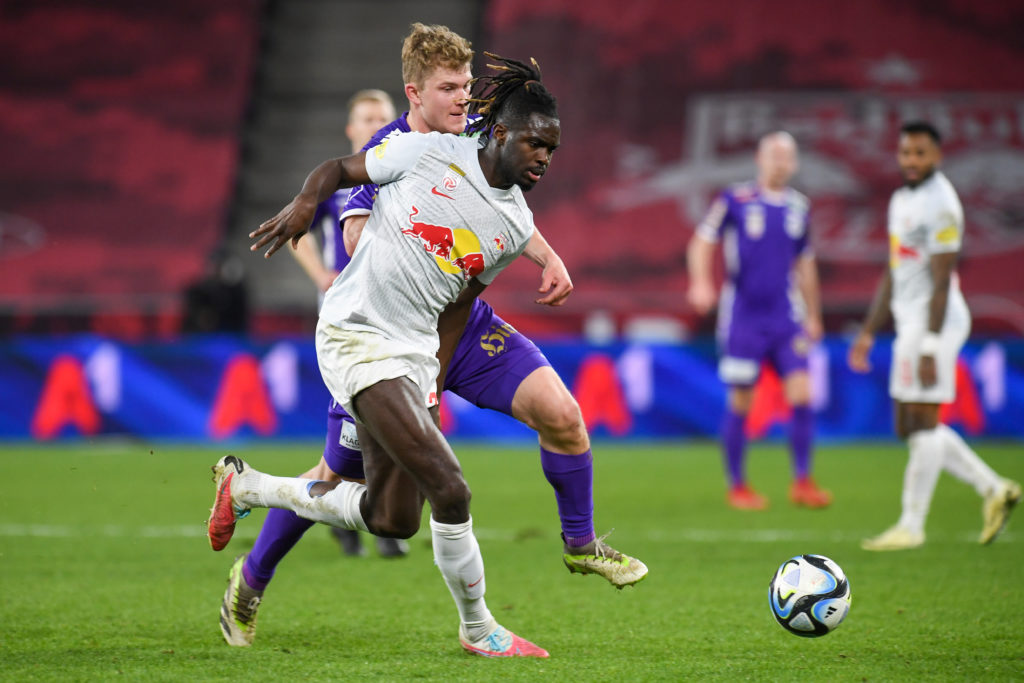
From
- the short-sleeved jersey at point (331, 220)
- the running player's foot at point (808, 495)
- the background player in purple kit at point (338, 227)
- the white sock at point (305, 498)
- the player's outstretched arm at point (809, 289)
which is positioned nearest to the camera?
the white sock at point (305, 498)

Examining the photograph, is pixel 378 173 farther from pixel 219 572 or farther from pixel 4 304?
pixel 4 304

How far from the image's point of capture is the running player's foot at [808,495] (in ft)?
27.7

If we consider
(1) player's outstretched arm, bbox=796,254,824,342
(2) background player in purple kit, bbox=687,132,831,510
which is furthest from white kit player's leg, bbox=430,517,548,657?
(1) player's outstretched arm, bbox=796,254,824,342

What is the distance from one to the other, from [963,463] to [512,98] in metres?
4.09

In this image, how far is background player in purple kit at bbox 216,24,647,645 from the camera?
4.46m

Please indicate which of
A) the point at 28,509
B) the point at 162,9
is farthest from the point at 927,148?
the point at 162,9

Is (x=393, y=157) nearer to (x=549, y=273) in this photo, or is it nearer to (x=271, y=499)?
(x=549, y=273)

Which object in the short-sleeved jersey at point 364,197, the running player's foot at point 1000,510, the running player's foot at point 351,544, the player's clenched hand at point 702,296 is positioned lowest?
the running player's foot at point 351,544

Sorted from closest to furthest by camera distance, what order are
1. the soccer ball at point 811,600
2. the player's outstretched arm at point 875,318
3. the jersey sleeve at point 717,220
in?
1. the soccer ball at point 811,600
2. the player's outstretched arm at point 875,318
3. the jersey sleeve at point 717,220

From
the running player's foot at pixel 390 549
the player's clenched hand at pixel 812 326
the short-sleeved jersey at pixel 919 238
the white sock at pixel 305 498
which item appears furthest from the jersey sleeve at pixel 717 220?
the white sock at pixel 305 498

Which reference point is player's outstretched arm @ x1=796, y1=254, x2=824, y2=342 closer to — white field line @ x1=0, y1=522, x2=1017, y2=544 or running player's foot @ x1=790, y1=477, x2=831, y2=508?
running player's foot @ x1=790, y1=477, x2=831, y2=508

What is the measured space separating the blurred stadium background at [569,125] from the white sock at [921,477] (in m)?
9.11

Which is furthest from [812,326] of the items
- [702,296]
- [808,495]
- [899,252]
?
[899,252]

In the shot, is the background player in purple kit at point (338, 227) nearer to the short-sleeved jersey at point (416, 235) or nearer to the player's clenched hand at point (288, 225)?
the short-sleeved jersey at point (416, 235)
